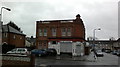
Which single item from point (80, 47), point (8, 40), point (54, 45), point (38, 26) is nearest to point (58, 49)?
point (54, 45)

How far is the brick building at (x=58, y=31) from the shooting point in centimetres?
4212

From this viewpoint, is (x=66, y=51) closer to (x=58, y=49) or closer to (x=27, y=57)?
(x=58, y=49)

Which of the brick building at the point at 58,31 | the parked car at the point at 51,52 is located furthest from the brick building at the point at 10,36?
the parked car at the point at 51,52

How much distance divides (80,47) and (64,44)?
3.84m

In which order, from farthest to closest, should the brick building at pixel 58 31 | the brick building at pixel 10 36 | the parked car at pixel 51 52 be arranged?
the brick building at pixel 10 36
the brick building at pixel 58 31
the parked car at pixel 51 52

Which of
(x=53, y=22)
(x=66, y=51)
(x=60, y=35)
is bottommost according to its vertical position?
(x=66, y=51)

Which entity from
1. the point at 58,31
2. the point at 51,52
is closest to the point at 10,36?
the point at 58,31

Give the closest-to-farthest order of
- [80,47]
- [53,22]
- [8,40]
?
1. [80,47]
2. [53,22]
3. [8,40]

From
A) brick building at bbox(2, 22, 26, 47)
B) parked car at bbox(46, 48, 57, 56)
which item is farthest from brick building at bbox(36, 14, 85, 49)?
brick building at bbox(2, 22, 26, 47)

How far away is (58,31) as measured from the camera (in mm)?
43844

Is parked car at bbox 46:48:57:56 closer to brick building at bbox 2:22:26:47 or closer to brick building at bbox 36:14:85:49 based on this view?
brick building at bbox 36:14:85:49

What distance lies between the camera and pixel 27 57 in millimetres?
16531

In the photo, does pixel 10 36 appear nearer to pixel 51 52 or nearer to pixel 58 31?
pixel 58 31

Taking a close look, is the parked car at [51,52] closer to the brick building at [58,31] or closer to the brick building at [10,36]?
the brick building at [58,31]
